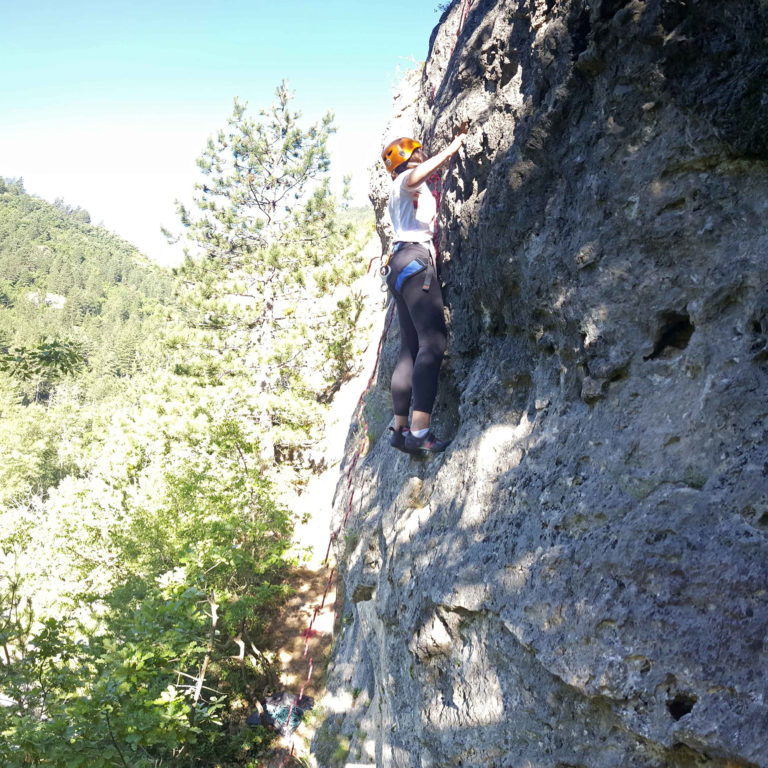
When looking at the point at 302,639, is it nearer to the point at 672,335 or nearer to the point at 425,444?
the point at 425,444

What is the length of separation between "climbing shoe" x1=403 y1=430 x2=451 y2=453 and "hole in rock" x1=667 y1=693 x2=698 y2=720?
2.06 m

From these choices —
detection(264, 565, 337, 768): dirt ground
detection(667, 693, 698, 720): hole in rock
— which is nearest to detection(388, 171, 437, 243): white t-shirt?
detection(667, 693, 698, 720): hole in rock

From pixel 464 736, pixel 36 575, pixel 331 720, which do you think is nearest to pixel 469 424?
pixel 464 736

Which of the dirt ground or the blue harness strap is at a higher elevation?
the blue harness strap

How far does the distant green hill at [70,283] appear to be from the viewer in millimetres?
73062

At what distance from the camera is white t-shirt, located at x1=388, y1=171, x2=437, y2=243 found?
154 inches

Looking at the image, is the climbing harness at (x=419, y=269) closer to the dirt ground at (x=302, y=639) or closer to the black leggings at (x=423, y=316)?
the black leggings at (x=423, y=316)

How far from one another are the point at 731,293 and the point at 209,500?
6.46 metres

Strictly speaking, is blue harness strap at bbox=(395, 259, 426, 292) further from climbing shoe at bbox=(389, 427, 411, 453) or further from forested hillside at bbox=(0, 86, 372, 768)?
forested hillside at bbox=(0, 86, 372, 768)

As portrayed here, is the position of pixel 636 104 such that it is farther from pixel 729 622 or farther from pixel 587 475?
pixel 729 622

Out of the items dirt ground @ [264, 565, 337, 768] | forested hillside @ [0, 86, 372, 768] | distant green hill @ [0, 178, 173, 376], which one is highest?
distant green hill @ [0, 178, 173, 376]

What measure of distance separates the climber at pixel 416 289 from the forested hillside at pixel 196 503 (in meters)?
2.69

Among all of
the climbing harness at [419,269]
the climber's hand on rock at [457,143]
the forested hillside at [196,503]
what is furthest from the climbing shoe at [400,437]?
the forested hillside at [196,503]

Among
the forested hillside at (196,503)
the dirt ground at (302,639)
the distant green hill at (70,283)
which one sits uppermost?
the distant green hill at (70,283)
